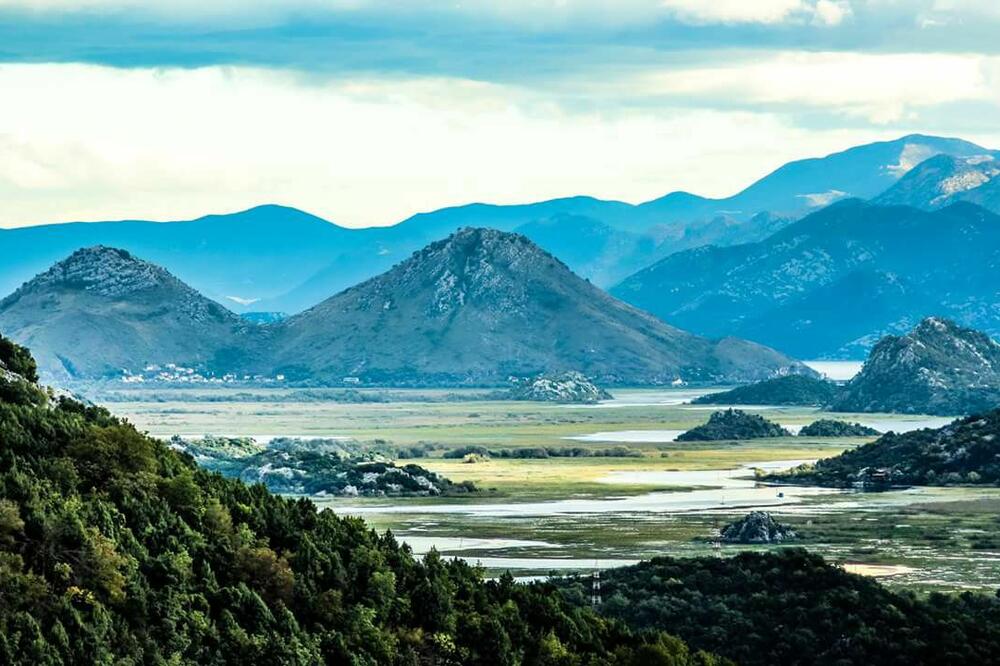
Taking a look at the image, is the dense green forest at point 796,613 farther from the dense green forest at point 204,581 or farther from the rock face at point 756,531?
the rock face at point 756,531

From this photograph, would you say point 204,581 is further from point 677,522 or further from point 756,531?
point 677,522

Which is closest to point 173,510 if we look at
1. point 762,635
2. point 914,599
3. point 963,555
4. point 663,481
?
point 762,635

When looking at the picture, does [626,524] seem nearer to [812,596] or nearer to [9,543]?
[812,596]

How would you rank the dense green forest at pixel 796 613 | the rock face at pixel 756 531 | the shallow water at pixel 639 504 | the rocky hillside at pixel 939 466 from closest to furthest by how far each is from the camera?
the dense green forest at pixel 796 613, the rock face at pixel 756 531, the shallow water at pixel 639 504, the rocky hillside at pixel 939 466

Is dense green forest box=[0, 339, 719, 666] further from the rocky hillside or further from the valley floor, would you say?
the rocky hillside

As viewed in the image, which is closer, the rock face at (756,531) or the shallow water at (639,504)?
the rock face at (756,531)

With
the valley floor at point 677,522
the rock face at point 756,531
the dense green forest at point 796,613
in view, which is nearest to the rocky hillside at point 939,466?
the valley floor at point 677,522

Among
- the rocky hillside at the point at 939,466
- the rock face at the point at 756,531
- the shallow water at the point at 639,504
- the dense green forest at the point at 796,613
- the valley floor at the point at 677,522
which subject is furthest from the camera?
the rocky hillside at the point at 939,466
